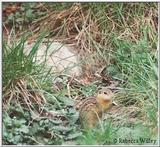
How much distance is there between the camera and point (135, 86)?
4.25m

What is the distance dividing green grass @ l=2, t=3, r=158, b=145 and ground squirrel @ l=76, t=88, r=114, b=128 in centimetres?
5

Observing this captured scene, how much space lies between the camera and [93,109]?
4.07 metres

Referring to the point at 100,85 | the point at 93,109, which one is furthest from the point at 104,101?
the point at 100,85

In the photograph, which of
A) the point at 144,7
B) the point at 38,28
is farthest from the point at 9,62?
the point at 144,7

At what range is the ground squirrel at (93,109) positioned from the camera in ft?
13.2

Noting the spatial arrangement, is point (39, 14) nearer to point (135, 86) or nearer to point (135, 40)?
point (135, 40)

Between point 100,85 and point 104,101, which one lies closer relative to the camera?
point 104,101

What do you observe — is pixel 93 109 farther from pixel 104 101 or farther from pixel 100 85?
pixel 100 85

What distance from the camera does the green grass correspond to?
3.84 m

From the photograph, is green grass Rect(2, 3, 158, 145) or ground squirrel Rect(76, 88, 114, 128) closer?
green grass Rect(2, 3, 158, 145)

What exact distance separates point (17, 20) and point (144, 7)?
1.11m

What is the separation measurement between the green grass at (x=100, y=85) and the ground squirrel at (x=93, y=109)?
0.17ft

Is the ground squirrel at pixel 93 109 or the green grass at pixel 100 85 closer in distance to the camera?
the green grass at pixel 100 85

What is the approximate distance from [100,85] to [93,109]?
0.56 m
